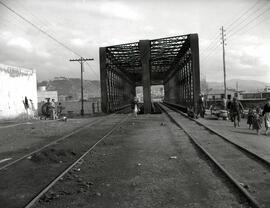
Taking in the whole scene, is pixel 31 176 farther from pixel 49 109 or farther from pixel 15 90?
pixel 15 90

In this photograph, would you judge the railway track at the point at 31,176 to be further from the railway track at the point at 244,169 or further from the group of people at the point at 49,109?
the group of people at the point at 49,109

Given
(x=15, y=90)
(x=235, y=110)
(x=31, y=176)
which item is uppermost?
(x=15, y=90)

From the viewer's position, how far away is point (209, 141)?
1055 centimetres

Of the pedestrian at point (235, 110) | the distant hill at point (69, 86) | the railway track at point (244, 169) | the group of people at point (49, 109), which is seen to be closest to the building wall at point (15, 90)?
the group of people at point (49, 109)

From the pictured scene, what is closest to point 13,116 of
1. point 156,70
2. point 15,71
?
point 15,71

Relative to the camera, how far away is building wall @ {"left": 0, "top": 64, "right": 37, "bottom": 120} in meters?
24.7

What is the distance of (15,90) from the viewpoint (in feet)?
87.1

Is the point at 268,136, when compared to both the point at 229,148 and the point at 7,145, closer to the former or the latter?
the point at 229,148

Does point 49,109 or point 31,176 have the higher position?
point 49,109

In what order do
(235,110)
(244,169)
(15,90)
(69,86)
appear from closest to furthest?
(244,169) → (235,110) → (15,90) → (69,86)

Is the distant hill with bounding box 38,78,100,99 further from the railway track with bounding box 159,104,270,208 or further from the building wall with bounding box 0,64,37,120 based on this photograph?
the railway track with bounding box 159,104,270,208

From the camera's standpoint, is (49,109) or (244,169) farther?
(49,109)

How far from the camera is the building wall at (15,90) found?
24656 mm

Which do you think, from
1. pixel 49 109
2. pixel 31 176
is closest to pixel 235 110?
pixel 31 176
